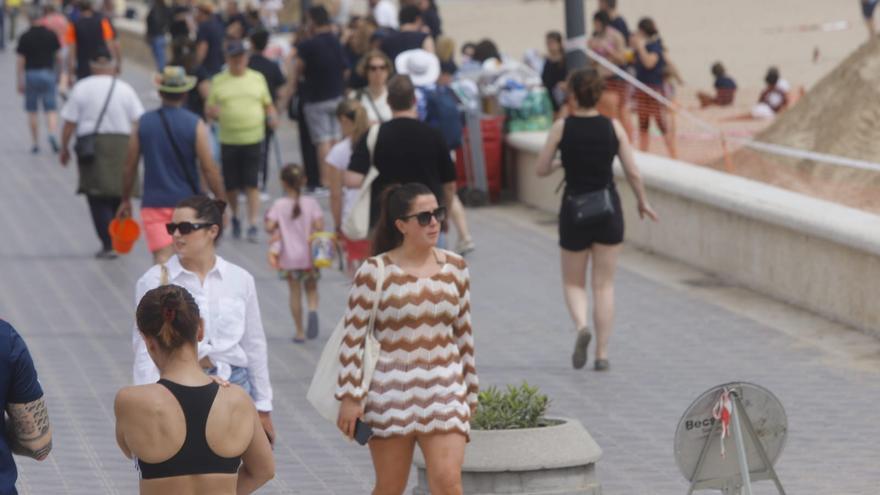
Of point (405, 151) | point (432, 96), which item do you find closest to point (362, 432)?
point (405, 151)

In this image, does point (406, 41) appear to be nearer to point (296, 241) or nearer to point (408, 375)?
point (296, 241)

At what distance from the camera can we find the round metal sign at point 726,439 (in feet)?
23.1

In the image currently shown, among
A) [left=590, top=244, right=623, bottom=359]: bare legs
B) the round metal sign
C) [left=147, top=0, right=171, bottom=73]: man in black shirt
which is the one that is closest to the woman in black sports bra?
the round metal sign

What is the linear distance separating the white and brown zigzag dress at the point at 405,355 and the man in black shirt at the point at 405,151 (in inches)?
153

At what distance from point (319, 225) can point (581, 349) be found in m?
2.06

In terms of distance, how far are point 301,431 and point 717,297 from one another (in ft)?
14.3

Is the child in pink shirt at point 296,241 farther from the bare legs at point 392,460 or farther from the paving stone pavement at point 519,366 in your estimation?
the bare legs at point 392,460

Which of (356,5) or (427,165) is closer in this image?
(427,165)

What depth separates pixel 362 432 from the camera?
707 centimetres

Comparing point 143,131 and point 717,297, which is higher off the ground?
point 143,131

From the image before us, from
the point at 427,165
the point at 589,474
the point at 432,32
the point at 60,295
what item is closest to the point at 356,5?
the point at 432,32

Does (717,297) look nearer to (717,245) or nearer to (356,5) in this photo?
(717,245)

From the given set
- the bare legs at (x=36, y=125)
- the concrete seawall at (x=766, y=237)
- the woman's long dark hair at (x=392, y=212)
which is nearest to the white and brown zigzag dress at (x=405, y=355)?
the woman's long dark hair at (x=392, y=212)

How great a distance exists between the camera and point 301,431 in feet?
32.8
